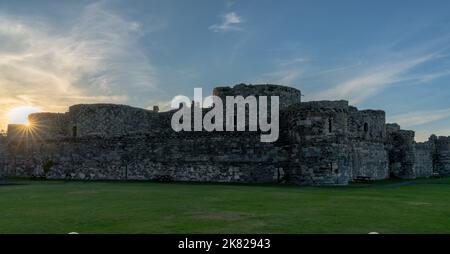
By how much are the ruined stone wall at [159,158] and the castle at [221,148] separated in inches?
2.2

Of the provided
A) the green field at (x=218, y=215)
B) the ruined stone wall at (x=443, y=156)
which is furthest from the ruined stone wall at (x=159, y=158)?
the ruined stone wall at (x=443, y=156)

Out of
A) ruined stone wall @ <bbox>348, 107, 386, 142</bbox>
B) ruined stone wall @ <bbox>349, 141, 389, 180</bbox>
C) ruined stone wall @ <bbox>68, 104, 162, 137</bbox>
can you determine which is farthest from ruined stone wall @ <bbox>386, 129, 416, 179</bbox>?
ruined stone wall @ <bbox>68, 104, 162, 137</bbox>

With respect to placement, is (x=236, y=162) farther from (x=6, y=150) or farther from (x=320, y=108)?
(x=6, y=150)

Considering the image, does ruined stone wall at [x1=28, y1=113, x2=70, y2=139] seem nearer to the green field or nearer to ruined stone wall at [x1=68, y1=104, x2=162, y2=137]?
ruined stone wall at [x1=68, y1=104, x2=162, y2=137]

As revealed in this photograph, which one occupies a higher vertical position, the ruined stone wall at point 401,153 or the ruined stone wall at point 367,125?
the ruined stone wall at point 367,125

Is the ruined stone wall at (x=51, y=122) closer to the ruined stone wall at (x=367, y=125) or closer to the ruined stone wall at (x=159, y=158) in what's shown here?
the ruined stone wall at (x=159, y=158)

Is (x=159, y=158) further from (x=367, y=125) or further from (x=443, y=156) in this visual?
(x=443, y=156)

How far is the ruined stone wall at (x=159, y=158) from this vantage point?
2495 centimetres

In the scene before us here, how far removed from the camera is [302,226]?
360 inches

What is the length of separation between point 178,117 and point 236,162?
12.4m

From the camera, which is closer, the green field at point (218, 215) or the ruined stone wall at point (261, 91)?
the green field at point (218, 215)

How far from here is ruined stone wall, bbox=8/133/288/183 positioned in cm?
2495

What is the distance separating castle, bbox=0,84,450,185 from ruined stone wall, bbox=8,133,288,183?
0.06 m
